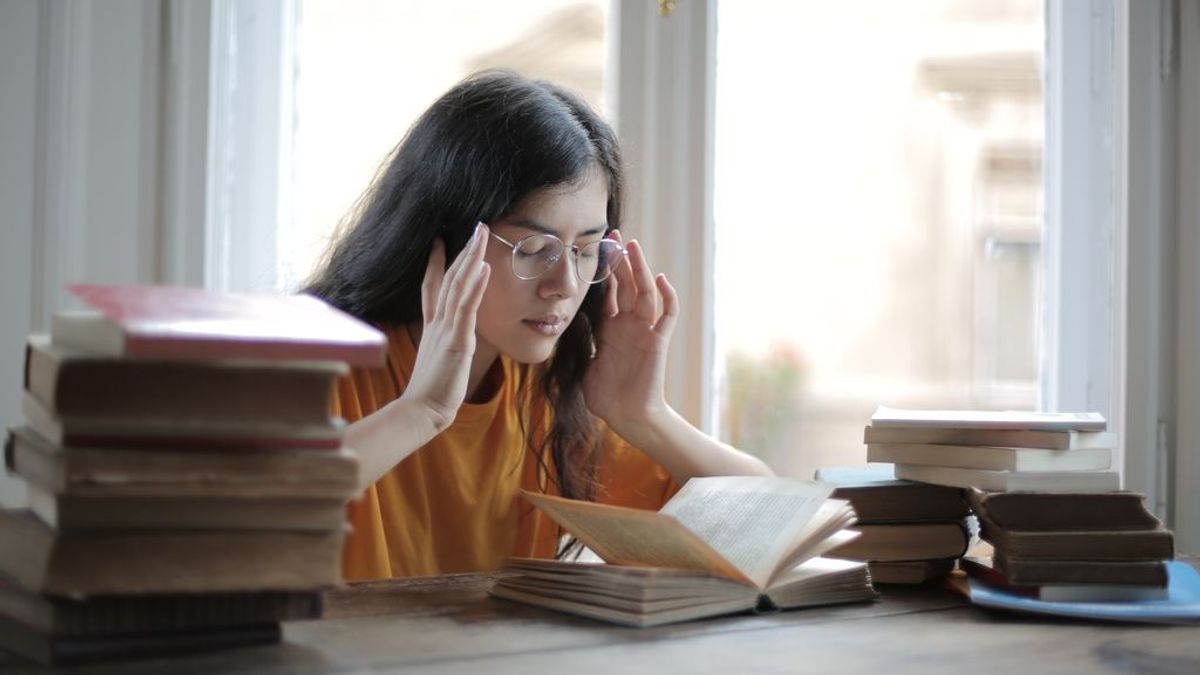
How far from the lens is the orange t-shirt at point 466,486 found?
1.76 m

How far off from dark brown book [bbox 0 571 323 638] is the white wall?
44.4 inches

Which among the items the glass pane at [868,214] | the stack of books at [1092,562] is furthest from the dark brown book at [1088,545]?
the glass pane at [868,214]

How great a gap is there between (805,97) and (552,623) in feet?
5.77

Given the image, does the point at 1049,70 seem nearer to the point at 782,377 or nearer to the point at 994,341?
the point at 994,341

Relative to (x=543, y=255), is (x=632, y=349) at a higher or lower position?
lower

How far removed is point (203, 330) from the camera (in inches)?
33.4

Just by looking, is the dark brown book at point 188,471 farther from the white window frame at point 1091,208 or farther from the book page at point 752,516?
the white window frame at point 1091,208

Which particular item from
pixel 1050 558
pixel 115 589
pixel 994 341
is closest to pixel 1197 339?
pixel 994 341

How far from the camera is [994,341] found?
9.02 ft

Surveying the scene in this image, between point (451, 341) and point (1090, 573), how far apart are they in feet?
2.49

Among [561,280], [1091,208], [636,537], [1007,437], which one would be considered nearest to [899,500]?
[1007,437]

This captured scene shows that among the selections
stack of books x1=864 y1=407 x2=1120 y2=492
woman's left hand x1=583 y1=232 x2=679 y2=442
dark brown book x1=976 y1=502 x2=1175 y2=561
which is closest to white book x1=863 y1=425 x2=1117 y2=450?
stack of books x1=864 y1=407 x2=1120 y2=492

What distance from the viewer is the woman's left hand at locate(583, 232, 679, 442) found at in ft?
5.99

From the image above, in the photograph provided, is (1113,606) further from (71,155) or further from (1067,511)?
(71,155)
